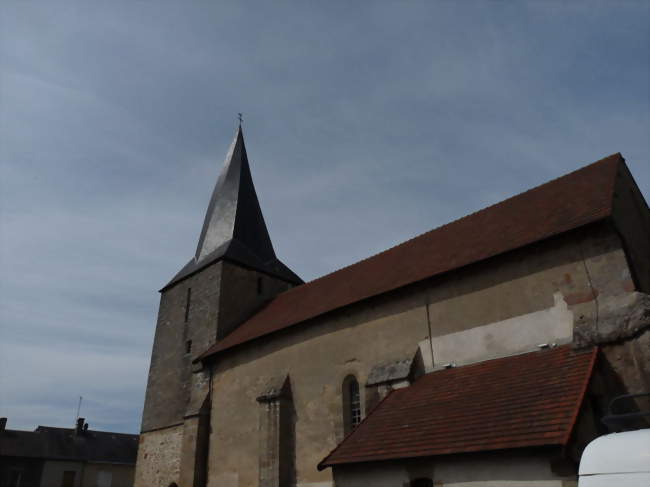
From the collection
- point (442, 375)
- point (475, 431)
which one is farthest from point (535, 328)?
point (475, 431)

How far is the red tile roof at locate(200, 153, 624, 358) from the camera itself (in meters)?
10.5

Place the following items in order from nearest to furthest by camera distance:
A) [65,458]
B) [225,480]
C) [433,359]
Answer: [433,359], [225,480], [65,458]

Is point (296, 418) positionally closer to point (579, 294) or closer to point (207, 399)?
point (207, 399)

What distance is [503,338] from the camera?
9984 millimetres

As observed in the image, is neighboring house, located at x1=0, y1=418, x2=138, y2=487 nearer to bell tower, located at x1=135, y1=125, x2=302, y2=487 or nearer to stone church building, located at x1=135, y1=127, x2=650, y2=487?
bell tower, located at x1=135, y1=125, x2=302, y2=487

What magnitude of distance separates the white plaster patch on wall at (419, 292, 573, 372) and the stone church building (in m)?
0.03

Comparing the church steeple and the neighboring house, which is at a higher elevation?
the church steeple

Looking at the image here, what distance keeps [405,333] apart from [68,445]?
31121mm

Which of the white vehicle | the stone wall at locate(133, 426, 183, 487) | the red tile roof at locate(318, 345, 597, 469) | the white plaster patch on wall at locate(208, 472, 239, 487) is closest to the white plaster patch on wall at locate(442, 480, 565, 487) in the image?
the red tile roof at locate(318, 345, 597, 469)

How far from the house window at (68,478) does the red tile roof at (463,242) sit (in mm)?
22517

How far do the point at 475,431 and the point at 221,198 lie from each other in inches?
692

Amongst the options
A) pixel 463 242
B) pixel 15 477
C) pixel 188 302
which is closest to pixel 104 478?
pixel 15 477

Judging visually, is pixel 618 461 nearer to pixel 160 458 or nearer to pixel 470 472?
pixel 470 472

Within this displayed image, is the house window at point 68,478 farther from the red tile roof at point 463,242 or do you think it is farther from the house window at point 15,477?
the red tile roof at point 463,242
